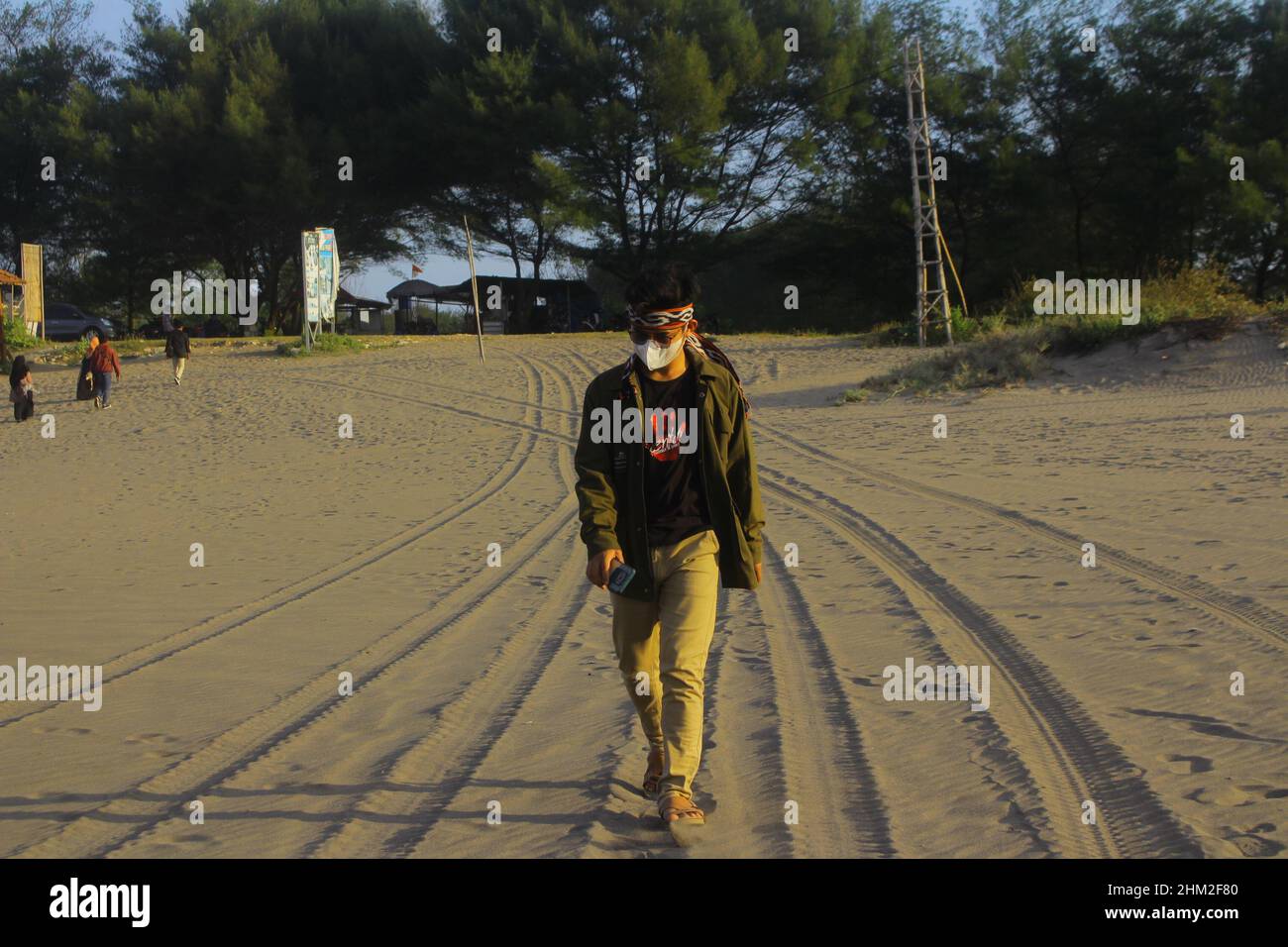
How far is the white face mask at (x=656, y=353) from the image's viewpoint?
4.42 meters

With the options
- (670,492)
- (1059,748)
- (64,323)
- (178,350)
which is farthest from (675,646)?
(64,323)

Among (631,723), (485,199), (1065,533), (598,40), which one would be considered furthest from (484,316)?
(631,723)

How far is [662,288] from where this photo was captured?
4445mm

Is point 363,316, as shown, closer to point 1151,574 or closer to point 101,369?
point 101,369

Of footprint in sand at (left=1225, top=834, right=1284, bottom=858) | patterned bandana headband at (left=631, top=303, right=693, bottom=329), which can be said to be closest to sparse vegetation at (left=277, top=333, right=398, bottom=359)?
patterned bandana headband at (left=631, top=303, right=693, bottom=329)

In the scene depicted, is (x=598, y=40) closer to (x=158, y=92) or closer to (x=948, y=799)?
(x=158, y=92)

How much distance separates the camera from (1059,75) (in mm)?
41406

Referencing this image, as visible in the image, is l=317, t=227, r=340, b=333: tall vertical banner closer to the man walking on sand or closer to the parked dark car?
the parked dark car

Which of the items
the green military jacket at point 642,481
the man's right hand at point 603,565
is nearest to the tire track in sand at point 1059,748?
the green military jacket at point 642,481

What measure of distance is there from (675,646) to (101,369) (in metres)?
22.8

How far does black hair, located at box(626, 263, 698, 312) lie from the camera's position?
443cm

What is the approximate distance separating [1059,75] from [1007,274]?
700 cm

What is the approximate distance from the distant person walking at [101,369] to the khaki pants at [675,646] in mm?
22374

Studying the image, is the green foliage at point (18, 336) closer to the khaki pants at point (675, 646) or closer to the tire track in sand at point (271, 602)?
the tire track in sand at point (271, 602)
